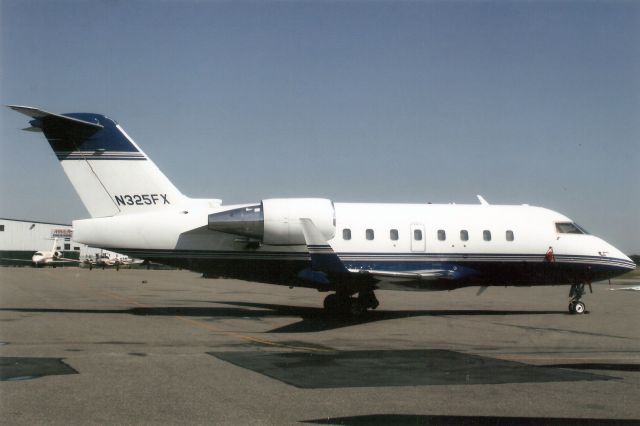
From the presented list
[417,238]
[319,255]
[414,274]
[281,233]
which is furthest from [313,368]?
[417,238]

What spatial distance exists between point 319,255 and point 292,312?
630 centimetres

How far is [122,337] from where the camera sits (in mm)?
14367

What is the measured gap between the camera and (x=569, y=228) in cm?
2144

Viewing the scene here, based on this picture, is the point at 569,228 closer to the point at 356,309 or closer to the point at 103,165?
the point at 356,309

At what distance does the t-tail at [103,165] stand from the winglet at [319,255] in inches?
204

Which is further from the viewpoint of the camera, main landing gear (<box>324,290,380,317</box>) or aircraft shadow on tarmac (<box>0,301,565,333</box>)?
main landing gear (<box>324,290,380,317</box>)

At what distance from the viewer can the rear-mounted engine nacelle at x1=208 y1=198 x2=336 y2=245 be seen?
60.6 ft

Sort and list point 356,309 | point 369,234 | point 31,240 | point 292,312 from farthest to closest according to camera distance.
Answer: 1. point 31,240
2. point 292,312
3. point 369,234
4. point 356,309

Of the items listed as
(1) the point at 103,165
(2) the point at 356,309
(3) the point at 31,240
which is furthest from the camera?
(3) the point at 31,240

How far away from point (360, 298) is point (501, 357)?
7.66 meters

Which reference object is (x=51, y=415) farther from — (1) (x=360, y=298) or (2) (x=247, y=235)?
(1) (x=360, y=298)

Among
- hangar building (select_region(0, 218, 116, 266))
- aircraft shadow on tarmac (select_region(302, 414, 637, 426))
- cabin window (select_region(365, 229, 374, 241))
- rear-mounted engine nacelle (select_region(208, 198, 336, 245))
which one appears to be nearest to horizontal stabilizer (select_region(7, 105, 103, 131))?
rear-mounted engine nacelle (select_region(208, 198, 336, 245))

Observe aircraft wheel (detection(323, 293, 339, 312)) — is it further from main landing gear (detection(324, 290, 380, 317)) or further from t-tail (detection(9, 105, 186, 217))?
t-tail (detection(9, 105, 186, 217))

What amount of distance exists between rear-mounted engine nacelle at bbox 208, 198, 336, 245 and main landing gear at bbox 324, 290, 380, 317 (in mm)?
2231
